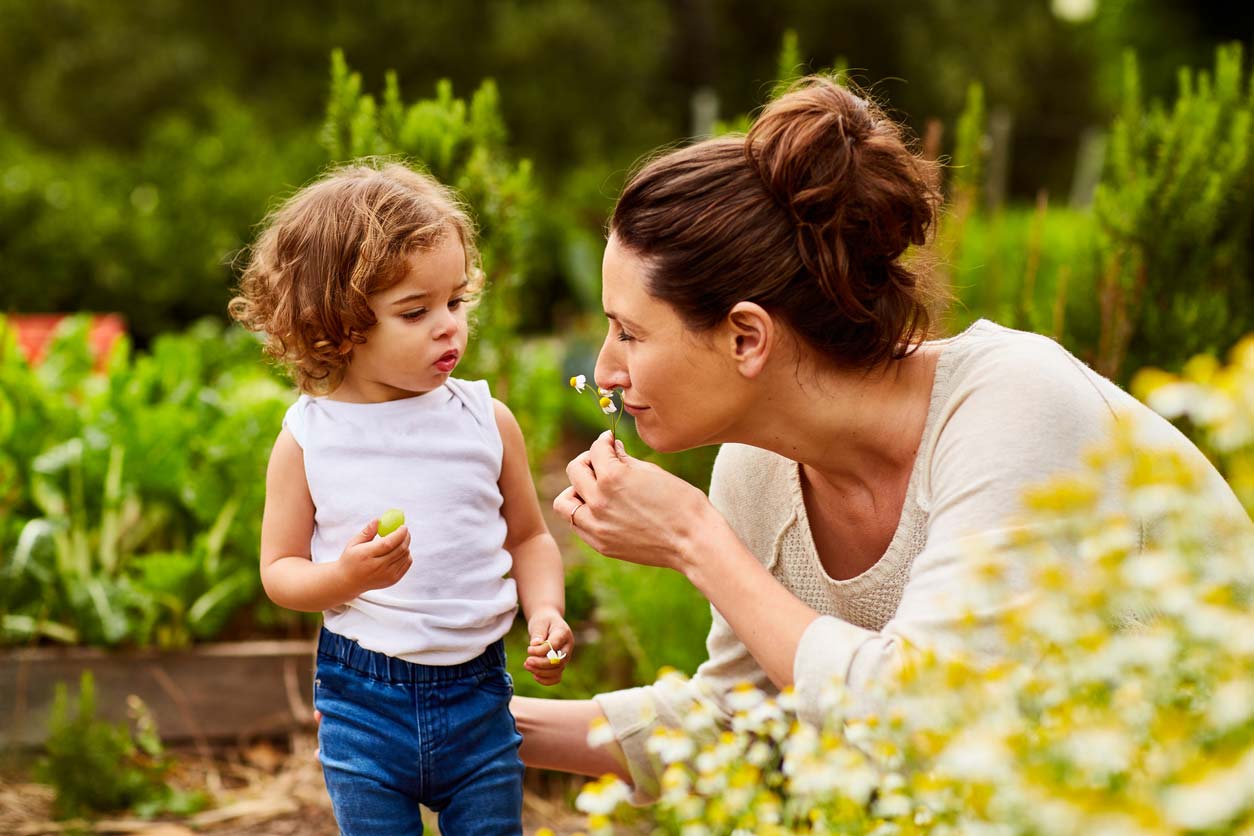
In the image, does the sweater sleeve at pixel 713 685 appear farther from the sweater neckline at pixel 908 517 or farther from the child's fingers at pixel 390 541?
the child's fingers at pixel 390 541

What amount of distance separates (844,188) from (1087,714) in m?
1.12

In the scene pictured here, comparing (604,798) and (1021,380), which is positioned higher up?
(1021,380)

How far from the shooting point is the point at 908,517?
2205 millimetres

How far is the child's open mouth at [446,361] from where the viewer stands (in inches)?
84.7

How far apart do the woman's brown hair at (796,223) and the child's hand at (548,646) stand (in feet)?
1.73

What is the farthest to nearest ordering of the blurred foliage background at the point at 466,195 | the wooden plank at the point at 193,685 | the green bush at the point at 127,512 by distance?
the green bush at the point at 127,512 < the wooden plank at the point at 193,685 < the blurred foliage background at the point at 466,195

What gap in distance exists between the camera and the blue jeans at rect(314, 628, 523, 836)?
212cm

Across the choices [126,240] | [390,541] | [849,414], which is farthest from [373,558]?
[126,240]

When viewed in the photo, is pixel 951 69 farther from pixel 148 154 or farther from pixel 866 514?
pixel 866 514

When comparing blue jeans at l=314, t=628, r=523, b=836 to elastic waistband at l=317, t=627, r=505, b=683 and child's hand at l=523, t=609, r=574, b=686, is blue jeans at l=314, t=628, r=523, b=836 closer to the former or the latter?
elastic waistband at l=317, t=627, r=505, b=683

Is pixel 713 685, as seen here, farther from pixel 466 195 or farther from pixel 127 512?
pixel 127 512

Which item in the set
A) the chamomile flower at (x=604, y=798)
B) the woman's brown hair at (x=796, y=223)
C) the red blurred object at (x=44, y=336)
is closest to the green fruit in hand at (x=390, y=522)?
the woman's brown hair at (x=796, y=223)

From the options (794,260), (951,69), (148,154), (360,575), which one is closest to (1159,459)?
(794,260)

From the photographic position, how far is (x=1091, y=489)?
1.06 m
